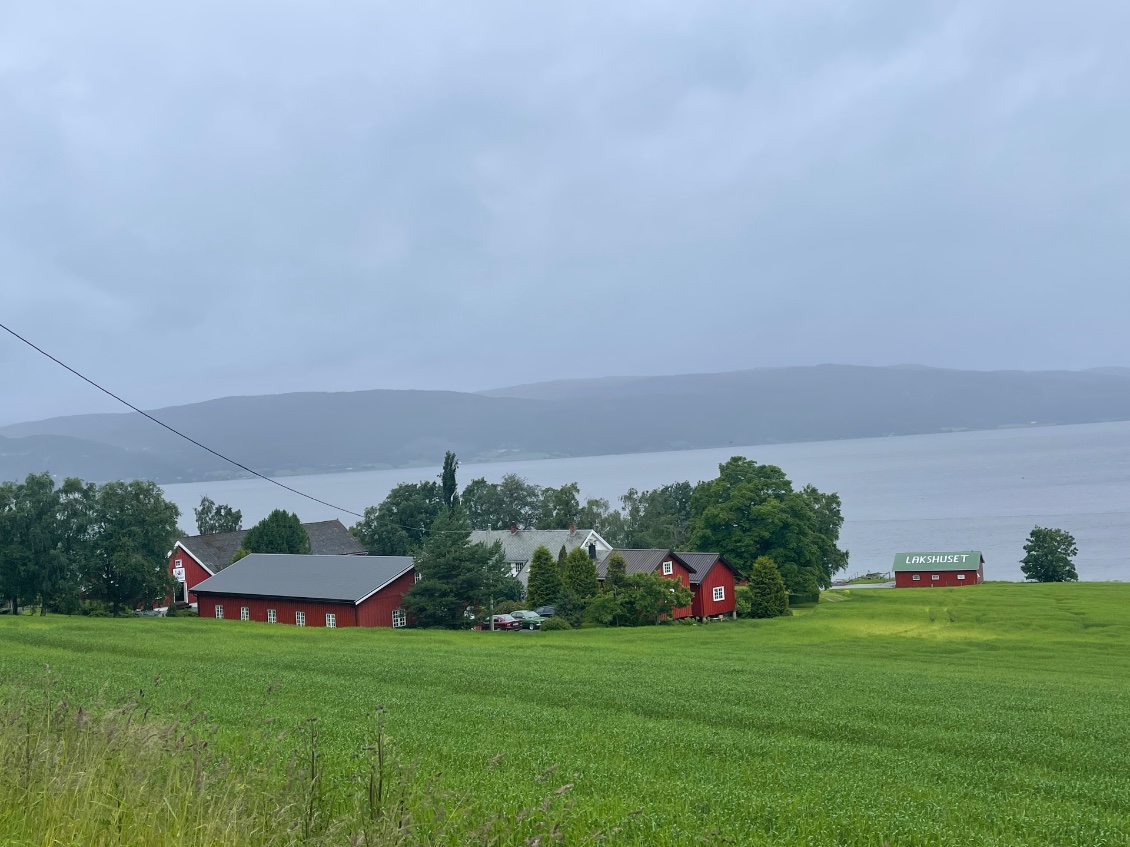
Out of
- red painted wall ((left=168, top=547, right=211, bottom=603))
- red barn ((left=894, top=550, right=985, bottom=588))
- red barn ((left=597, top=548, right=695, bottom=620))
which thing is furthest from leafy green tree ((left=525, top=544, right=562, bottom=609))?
red barn ((left=894, top=550, right=985, bottom=588))

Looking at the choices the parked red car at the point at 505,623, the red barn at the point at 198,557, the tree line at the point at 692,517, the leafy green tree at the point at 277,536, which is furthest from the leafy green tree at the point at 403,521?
the parked red car at the point at 505,623

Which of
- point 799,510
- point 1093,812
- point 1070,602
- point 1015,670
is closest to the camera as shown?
point 1093,812

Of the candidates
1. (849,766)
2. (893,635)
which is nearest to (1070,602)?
(893,635)

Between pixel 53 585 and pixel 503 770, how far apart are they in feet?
179

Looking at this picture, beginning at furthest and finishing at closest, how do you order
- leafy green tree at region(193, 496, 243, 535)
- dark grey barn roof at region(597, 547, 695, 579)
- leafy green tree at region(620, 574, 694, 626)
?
1. leafy green tree at region(193, 496, 243, 535)
2. dark grey barn roof at region(597, 547, 695, 579)
3. leafy green tree at region(620, 574, 694, 626)

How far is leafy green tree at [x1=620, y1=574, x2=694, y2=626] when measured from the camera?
2124 inches

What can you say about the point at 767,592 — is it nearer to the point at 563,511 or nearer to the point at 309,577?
the point at 309,577

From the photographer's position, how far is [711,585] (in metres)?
61.0

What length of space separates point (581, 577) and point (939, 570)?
53683mm

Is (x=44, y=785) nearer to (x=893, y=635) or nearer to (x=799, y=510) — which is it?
(x=893, y=635)

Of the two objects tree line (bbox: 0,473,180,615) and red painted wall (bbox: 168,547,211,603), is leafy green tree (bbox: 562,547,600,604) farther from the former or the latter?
red painted wall (bbox: 168,547,211,603)

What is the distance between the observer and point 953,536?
13462cm

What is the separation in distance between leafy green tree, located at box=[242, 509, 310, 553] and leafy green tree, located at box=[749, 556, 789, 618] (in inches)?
1498

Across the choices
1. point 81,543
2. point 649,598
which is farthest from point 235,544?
point 649,598
